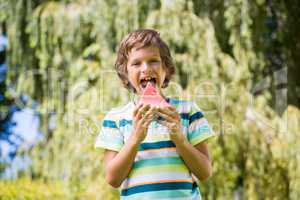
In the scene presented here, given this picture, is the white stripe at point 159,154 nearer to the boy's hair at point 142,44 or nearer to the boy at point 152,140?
the boy at point 152,140

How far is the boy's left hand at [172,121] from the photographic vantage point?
60.5 inches

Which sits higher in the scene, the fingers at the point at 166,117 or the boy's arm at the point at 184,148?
the fingers at the point at 166,117

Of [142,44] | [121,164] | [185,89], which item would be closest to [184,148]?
[121,164]

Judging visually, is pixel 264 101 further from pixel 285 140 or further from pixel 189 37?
pixel 189 37

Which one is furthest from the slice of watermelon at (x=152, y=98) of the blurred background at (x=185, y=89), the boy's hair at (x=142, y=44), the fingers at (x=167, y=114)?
the blurred background at (x=185, y=89)

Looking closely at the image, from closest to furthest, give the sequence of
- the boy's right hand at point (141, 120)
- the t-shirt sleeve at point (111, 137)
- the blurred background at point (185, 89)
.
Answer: the boy's right hand at point (141, 120) → the t-shirt sleeve at point (111, 137) → the blurred background at point (185, 89)

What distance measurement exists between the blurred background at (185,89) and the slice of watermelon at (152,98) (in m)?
2.77

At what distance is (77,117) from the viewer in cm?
477

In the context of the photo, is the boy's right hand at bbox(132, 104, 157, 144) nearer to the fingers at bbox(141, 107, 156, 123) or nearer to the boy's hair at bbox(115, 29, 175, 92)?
the fingers at bbox(141, 107, 156, 123)

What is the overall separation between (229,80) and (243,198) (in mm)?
1091

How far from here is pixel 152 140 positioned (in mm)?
1605

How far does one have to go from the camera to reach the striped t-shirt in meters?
1.57

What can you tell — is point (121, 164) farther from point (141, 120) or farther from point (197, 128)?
point (197, 128)

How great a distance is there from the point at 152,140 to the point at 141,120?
3.5 inches
